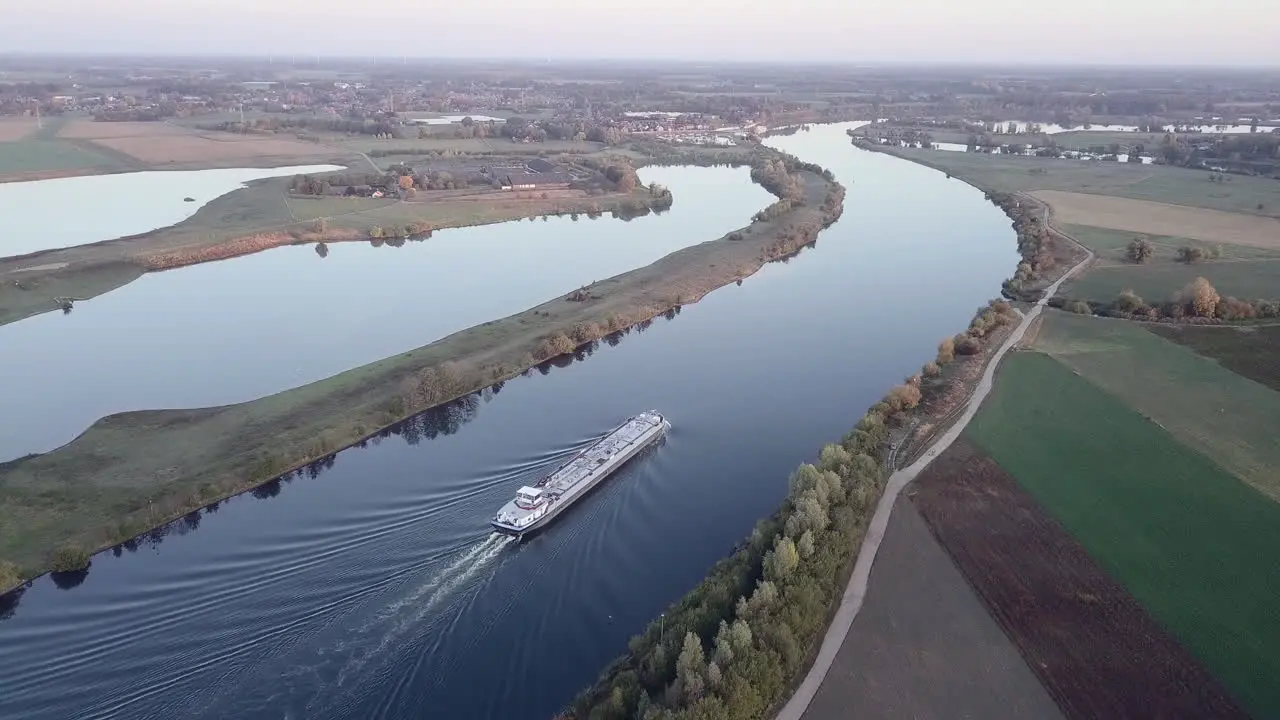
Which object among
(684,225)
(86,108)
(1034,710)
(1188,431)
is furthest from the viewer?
(86,108)

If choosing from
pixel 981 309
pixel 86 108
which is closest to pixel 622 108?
pixel 86 108

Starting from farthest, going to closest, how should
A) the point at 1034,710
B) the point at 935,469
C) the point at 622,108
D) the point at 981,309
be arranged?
the point at 622,108, the point at 981,309, the point at 935,469, the point at 1034,710

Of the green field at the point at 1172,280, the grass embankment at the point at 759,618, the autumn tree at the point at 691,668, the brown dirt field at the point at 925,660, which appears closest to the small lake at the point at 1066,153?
the green field at the point at 1172,280

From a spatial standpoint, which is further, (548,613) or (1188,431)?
(1188,431)

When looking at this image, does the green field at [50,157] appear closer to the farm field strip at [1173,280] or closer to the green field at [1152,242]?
the farm field strip at [1173,280]

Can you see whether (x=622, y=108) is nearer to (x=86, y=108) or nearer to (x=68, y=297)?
(x=86, y=108)

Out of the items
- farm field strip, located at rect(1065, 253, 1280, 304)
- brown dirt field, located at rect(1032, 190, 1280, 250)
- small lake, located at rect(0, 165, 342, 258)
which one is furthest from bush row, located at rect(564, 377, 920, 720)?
small lake, located at rect(0, 165, 342, 258)

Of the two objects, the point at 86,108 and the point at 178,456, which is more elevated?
the point at 86,108
